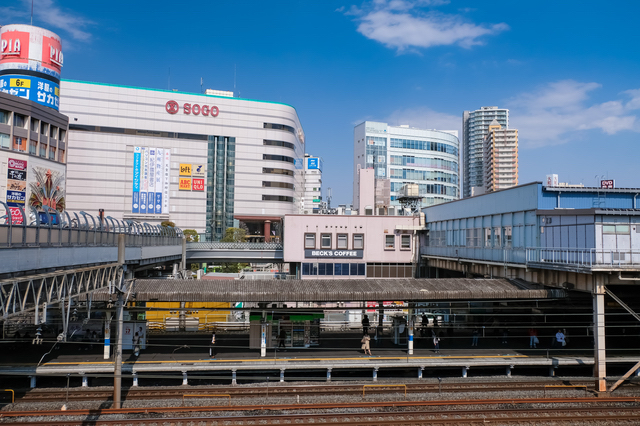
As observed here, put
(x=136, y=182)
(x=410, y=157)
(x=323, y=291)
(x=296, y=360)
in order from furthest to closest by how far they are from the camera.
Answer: (x=410, y=157) < (x=136, y=182) < (x=323, y=291) < (x=296, y=360)

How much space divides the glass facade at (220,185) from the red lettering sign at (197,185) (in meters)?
1.47

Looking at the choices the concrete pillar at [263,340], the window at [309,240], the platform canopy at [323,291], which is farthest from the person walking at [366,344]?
the window at [309,240]

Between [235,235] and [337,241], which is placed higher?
[235,235]

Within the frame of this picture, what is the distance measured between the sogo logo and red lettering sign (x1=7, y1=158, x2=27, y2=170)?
26.7m

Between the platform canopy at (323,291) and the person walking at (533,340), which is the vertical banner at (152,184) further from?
the person walking at (533,340)

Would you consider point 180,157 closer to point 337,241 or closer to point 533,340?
point 337,241

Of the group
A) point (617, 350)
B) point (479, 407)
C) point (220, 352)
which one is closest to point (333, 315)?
point (220, 352)

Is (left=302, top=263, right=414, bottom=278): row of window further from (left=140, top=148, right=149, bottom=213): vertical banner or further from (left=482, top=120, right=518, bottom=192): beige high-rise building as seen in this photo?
(left=482, top=120, right=518, bottom=192): beige high-rise building

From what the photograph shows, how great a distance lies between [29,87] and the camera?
5953 centimetres

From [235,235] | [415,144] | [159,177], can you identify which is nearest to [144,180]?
[159,177]

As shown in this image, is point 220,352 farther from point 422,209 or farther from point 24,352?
point 422,209

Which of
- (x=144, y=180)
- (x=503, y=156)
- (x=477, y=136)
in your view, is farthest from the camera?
(x=477, y=136)

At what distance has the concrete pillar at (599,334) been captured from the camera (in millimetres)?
19734

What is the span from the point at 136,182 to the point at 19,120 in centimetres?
2185
